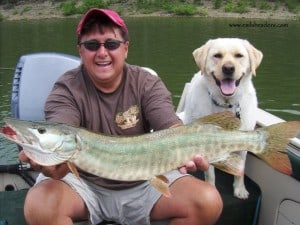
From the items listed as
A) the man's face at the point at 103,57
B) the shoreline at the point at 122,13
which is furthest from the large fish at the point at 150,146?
the shoreline at the point at 122,13

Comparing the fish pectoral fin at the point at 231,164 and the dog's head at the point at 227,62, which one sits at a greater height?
the dog's head at the point at 227,62

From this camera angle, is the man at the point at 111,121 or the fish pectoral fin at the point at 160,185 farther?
the man at the point at 111,121

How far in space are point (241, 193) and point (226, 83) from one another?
1.09m

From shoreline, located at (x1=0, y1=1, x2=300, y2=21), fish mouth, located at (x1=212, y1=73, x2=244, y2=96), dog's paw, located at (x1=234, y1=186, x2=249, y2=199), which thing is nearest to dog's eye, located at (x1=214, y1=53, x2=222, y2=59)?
fish mouth, located at (x1=212, y1=73, x2=244, y2=96)

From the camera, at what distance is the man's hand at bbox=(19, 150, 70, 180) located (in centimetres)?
291

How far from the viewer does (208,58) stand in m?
4.86

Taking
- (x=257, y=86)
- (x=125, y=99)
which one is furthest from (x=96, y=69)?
(x=257, y=86)

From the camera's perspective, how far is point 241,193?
4336 mm

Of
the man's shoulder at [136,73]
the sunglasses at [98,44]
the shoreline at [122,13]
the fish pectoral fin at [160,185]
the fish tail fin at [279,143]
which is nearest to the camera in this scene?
the fish pectoral fin at [160,185]

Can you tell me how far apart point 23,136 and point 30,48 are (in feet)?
84.3

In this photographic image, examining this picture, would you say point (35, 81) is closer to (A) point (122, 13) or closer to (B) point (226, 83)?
(B) point (226, 83)

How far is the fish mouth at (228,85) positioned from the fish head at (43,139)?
218 cm

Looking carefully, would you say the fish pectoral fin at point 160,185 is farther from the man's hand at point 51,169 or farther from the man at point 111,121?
the man's hand at point 51,169

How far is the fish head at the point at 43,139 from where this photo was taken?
2.68 m
